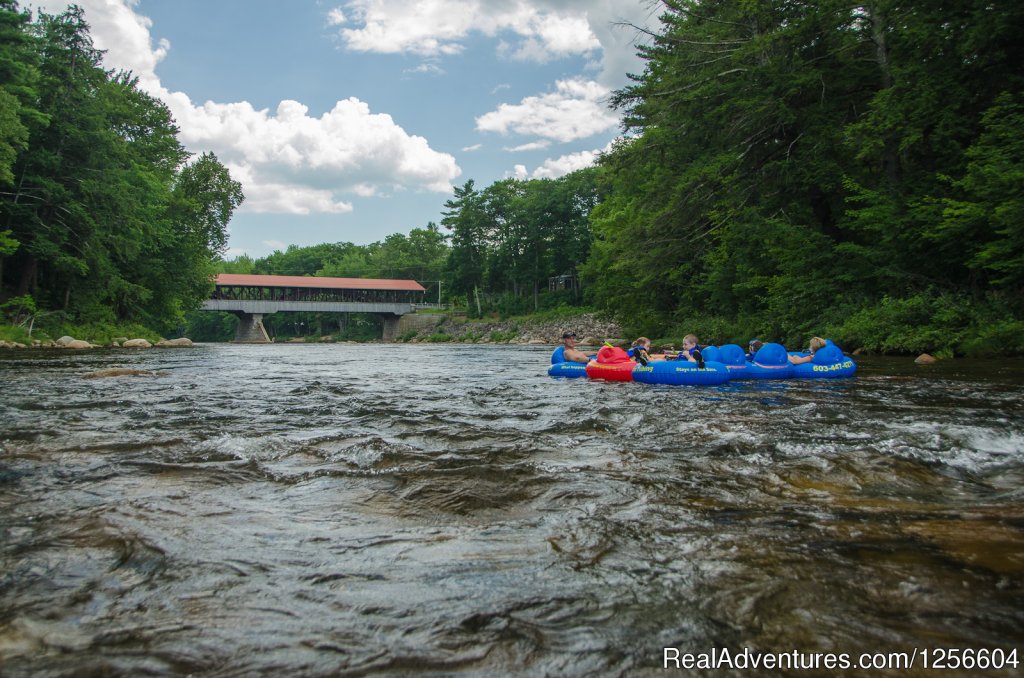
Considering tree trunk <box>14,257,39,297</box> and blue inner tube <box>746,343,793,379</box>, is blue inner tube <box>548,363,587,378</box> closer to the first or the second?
blue inner tube <box>746,343,793,379</box>

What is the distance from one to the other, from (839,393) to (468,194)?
6074 cm

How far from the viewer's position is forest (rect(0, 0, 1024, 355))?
12.4 meters

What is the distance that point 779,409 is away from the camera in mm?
7184

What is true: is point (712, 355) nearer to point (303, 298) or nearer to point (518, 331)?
point (518, 331)

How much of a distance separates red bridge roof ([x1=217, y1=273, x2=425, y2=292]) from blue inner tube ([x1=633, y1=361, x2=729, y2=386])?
53.9 meters

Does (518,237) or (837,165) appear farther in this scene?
(518,237)

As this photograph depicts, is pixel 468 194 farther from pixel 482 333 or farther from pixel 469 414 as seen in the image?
pixel 469 414

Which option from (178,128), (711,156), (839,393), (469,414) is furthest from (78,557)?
(178,128)

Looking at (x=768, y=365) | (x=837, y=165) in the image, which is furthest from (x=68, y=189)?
(x=837, y=165)

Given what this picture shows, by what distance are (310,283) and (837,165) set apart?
54.7 m

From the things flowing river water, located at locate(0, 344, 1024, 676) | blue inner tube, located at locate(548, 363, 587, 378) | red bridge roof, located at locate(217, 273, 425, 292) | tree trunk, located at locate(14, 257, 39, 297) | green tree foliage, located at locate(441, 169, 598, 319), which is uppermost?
green tree foliage, located at locate(441, 169, 598, 319)

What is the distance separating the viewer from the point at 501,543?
9.84 ft

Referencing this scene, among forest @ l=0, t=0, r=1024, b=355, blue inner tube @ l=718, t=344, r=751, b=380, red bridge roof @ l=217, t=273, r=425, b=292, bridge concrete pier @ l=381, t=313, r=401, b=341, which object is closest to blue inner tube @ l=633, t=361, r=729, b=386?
blue inner tube @ l=718, t=344, r=751, b=380

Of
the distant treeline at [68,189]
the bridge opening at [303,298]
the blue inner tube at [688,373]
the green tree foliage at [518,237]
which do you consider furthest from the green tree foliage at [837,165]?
the bridge opening at [303,298]
